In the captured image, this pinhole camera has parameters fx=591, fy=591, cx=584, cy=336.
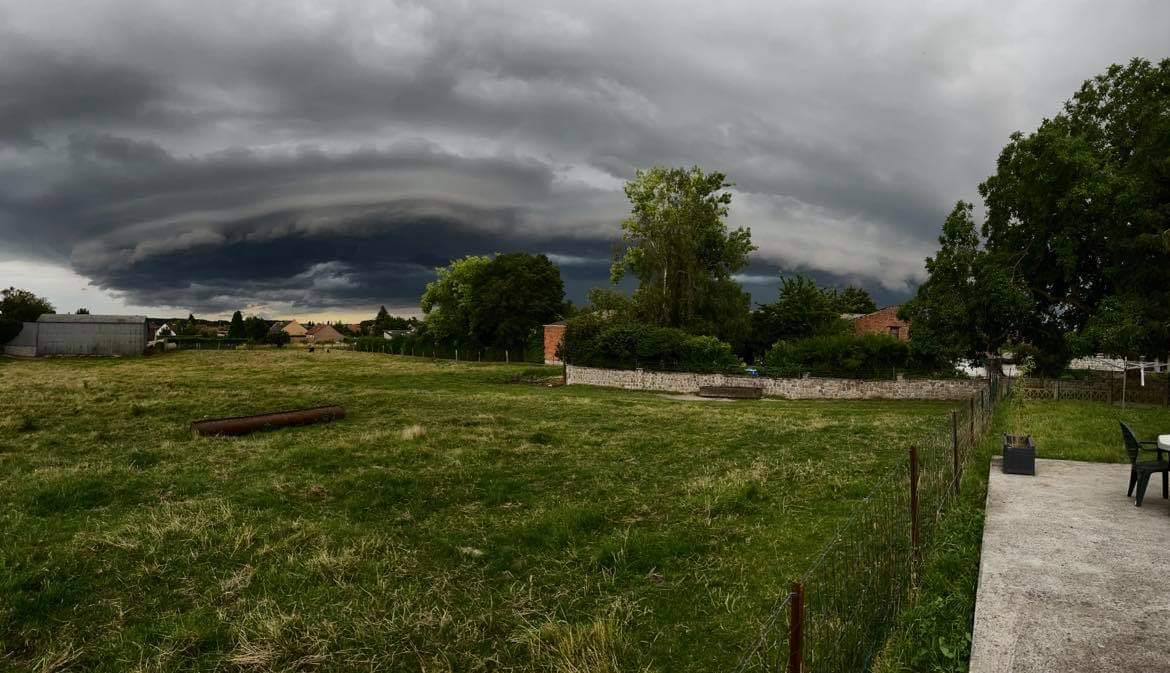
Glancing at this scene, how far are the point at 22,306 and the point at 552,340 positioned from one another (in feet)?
195

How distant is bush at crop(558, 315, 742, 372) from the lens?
104 feet

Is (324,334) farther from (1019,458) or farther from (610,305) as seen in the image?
(1019,458)

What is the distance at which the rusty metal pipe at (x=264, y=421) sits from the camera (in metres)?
13.7

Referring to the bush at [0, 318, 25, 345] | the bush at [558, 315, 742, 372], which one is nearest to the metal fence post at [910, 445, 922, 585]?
the bush at [558, 315, 742, 372]

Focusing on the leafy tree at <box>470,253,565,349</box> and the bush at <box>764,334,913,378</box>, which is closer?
the bush at <box>764,334,913,378</box>

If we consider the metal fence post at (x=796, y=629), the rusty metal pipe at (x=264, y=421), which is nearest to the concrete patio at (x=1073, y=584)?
the metal fence post at (x=796, y=629)

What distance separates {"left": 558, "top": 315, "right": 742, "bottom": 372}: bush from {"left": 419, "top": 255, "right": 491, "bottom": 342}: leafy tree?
98.9 feet

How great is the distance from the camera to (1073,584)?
518 cm

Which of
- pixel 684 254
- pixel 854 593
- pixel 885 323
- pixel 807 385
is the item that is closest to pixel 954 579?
pixel 854 593

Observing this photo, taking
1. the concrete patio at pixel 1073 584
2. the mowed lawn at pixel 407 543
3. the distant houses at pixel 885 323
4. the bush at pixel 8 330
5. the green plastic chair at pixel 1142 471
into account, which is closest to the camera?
the concrete patio at pixel 1073 584

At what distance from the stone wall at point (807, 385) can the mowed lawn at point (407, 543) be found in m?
14.4

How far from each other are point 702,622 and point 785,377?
26.1 meters

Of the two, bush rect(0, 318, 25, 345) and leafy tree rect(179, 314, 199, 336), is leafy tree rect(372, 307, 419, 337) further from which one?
bush rect(0, 318, 25, 345)

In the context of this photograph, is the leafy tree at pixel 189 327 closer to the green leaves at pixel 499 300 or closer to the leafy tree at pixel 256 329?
the leafy tree at pixel 256 329
